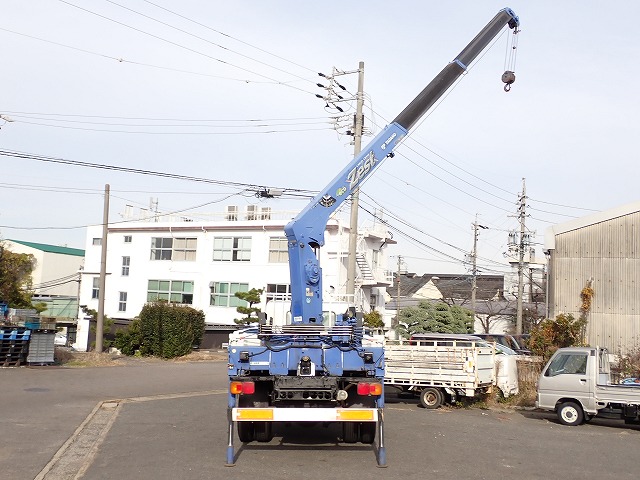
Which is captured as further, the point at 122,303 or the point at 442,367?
the point at 122,303

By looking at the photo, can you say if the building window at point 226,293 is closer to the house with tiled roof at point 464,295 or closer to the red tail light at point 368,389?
the house with tiled roof at point 464,295

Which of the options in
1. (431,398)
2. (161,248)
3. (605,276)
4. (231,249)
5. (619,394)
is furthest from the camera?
(161,248)

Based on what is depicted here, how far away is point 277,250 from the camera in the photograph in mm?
42844

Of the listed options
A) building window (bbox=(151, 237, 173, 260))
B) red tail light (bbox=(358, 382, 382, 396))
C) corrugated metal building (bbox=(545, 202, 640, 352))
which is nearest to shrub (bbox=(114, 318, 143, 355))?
building window (bbox=(151, 237, 173, 260))

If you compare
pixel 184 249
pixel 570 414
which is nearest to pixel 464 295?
pixel 184 249

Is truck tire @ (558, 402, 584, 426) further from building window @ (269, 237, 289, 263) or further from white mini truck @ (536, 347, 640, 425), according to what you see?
building window @ (269, 237, 289, 263)

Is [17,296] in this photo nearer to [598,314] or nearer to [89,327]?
[89,327]

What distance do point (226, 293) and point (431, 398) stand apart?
27753 mm

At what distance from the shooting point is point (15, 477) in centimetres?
949

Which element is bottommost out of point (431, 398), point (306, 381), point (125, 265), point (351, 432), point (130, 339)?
point (431, 398)

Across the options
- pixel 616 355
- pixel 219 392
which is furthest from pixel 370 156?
pixel 616 355

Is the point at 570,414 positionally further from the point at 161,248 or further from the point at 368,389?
the point at 161,248

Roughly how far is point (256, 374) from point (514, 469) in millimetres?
4106

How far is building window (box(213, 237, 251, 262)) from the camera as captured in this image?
43906 mm
